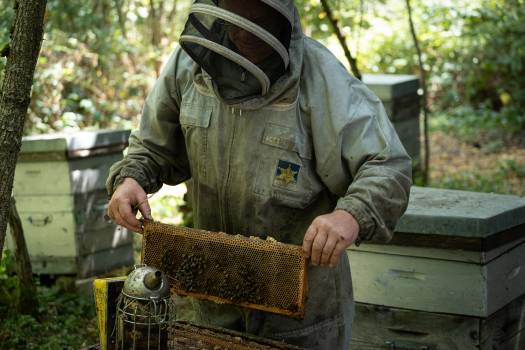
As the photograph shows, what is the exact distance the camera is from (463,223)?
11.2ft

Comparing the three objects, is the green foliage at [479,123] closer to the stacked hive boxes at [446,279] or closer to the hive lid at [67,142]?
the hive lid at [67,142]

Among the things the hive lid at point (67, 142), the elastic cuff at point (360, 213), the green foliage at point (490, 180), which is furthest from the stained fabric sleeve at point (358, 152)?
the green foliage at point (490, 180)

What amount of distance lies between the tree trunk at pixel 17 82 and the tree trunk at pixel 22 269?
216 cm

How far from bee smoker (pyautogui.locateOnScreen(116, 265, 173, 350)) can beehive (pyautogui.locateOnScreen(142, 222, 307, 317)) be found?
1.15 feet

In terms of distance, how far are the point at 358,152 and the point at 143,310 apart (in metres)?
0.80

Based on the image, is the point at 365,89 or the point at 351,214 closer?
the point at 351,214

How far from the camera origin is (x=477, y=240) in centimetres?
341

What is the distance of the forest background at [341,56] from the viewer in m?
5.38

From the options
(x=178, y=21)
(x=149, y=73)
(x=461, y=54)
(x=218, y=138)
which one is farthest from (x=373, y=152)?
(x=461, y=54)

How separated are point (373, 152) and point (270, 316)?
0.65 m

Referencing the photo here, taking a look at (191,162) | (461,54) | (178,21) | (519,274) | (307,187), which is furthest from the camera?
(461,54)

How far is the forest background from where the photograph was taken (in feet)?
17.6

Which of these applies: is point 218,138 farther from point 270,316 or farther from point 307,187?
point 270,316

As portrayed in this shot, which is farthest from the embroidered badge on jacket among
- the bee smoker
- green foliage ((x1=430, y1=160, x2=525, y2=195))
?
green foliage ((x1=430, y1=160, x2=525, y2=195))
